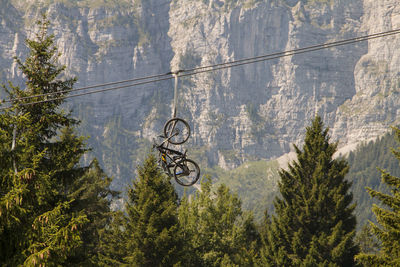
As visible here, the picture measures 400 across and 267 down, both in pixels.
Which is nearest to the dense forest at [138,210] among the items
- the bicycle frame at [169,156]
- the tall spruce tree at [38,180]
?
the tall spruce tree at [38,180]

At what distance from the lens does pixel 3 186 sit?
52.8 ft

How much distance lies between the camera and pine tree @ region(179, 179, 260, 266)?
4347 centimetres

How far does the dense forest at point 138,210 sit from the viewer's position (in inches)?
669

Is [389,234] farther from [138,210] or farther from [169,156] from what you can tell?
[138,210]

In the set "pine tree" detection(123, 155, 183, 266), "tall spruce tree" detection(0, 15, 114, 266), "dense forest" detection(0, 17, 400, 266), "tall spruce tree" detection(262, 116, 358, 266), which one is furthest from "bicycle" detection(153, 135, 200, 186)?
"tall spruce tree" detection(262, 116, 358, 266)

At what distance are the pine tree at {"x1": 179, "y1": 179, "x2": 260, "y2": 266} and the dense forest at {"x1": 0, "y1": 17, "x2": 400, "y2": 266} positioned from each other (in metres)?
0.10

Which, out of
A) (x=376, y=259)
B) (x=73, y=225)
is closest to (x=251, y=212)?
(x=376, y=259)

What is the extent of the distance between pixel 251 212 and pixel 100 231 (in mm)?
15150

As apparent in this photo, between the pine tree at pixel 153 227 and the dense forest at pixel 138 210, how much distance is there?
0.07 m

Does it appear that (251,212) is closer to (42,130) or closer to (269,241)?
(269,241)

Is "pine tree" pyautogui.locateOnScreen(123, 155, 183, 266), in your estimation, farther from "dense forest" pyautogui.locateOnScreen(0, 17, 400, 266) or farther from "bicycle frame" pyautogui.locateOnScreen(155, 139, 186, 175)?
"bicycle frame" pyautogui.locateOnScreen(155, 139, 186, 175)

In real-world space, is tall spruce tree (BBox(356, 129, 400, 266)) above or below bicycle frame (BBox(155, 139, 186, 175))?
below

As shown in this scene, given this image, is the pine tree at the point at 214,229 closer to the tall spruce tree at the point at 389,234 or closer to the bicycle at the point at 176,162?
the bicycle at the point at 176,162

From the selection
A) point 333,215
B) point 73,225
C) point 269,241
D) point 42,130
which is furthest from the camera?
point 269,241
